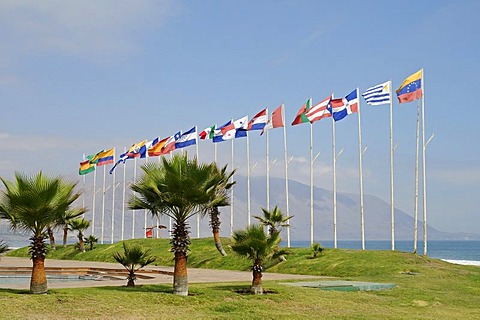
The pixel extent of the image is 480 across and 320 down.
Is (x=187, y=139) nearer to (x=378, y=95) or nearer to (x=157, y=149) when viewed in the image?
(x=157, y=149)

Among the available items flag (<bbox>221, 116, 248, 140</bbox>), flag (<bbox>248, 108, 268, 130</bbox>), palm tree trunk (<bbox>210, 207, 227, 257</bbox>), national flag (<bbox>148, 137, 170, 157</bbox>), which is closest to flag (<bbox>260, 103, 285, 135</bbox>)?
flag (<bbox>248, 108, 268, 130</bbox>)

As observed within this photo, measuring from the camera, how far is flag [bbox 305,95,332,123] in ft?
146

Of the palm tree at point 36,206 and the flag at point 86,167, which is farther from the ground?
the flag at point 86,167

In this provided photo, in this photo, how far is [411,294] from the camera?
81.8 feet

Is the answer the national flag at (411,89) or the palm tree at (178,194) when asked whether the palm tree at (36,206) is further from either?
the national flag at (411,89)

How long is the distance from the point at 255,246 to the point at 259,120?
1093 inches

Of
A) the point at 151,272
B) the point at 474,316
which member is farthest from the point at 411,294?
the point at 151,272

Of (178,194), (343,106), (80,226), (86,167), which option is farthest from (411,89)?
(86,167)

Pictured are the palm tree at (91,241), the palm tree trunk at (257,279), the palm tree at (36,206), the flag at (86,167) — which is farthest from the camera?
the flag at (86,167)

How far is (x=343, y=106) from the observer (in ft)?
144

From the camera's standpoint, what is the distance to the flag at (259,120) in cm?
4966

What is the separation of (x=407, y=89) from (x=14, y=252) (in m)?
50.3

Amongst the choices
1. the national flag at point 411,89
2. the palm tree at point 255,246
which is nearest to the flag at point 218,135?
the national flag at point 411,89

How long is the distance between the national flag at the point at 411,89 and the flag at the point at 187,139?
21.8 m
